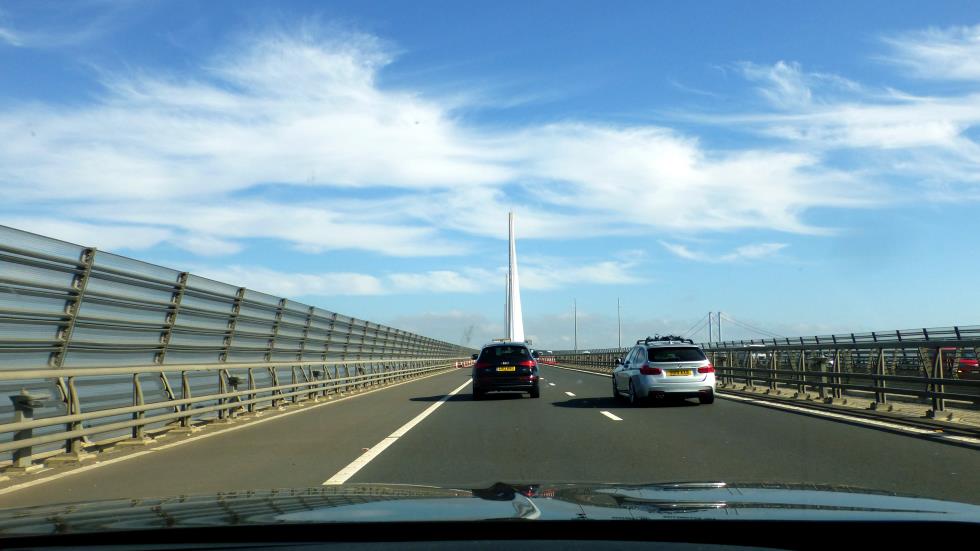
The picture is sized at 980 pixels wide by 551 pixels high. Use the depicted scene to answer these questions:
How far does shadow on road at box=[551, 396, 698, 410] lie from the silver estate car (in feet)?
1.00

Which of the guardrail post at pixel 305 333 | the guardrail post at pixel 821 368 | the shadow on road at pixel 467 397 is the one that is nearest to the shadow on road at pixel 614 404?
the shadow on road at pixel 467 397

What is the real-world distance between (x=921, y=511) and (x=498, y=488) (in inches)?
90.2

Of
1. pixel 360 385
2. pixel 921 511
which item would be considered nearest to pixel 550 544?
pixel 921 511

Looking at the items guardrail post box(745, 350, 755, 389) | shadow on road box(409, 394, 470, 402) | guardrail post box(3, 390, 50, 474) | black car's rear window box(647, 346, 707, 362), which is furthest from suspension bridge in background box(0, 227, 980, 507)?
guardrail post box(745, 350, 755, 389)

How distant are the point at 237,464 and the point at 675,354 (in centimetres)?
1191

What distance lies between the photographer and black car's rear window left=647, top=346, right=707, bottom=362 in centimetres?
1956

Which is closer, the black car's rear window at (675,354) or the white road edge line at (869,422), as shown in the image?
the white road edge line at (869,422)

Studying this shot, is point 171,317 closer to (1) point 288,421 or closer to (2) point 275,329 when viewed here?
(1) point 288,421

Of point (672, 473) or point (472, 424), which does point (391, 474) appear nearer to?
point (672, 473)

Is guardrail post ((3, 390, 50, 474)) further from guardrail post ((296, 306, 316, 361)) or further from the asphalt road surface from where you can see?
guardrail post ((296, 306, 316, 361))

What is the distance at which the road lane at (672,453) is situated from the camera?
8.69 metres

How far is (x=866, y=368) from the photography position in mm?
26250

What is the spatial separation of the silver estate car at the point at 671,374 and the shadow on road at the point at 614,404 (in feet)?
1.00

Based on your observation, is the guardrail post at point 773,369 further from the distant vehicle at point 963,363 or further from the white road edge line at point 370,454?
the white road edge line at point 370,454
